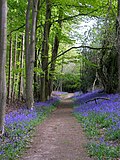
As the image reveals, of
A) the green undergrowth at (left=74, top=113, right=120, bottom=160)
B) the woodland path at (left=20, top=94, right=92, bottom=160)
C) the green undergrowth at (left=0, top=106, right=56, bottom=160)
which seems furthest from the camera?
the woodland path at (left=20, top=94, right=92, bottom=160)

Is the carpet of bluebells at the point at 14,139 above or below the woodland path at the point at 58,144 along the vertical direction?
above

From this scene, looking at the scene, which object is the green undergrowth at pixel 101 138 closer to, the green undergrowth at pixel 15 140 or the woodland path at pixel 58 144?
the woodland path at pixel 58 144

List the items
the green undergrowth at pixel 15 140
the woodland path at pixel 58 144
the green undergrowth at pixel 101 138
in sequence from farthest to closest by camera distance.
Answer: the woodland path at pixel 58 144 < the green undergrowth at pixel 15 140 < the green undergrowth at pixel 101 138

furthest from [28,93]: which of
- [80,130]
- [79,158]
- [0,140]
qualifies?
[79,158]

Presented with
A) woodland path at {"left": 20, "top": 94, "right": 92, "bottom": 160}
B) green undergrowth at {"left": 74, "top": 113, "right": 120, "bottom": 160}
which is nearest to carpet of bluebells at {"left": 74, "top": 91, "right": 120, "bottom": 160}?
green undergrowth at {"left": 74, "top": 113, "right": 120, "bottom": 160}

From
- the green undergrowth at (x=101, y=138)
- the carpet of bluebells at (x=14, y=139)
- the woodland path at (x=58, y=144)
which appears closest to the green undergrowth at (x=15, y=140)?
the carpet of bluebells at (x=14, y=139)

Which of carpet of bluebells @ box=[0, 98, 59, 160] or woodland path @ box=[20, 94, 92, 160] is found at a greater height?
carpet of bluebells @ box=[0, 98, 59, 160]

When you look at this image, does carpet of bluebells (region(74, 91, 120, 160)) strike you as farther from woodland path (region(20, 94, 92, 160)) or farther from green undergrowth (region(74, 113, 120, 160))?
woodland path (region(20, 94, 92, 160))

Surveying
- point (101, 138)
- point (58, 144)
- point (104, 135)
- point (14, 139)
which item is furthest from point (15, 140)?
point (104, 135)

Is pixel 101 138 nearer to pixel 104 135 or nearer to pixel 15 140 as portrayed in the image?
pixel 104 135

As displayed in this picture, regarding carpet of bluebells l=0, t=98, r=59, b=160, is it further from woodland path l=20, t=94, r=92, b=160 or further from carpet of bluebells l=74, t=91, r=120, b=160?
carpet of bluebells l=74, t=91, r=120, b=160

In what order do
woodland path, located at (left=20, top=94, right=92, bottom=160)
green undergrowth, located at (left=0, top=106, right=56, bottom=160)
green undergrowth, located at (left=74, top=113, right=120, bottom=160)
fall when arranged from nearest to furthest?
1. green undergrowth, located at (left=74, top=113, right=120, bottom=160)
2. green undergrowth, located at (left=0, top=106, right=56, bottom=160)
3. woodland path, located at (left=20, top=94, right=92, bottom=160)

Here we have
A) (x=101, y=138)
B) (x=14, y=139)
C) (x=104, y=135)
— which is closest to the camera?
(x=14, y=139)

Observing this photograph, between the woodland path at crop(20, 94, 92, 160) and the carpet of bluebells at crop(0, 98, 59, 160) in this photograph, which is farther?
the woodland path at crop(20, 94, 92, 160)
